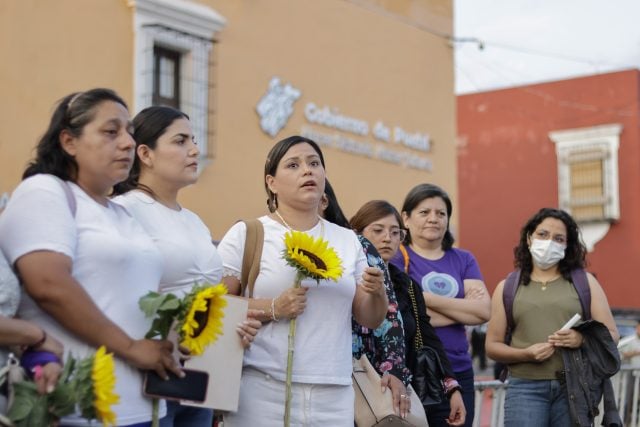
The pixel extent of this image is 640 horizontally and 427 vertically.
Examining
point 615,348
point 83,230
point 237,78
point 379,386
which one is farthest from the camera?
point 237,78

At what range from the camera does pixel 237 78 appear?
45.4 feet

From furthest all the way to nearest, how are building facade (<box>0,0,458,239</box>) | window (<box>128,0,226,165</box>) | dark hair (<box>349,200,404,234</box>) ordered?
window (<box>128,0,226,165</box>)
building facade (<box>0,0,458,239</box>)
dark hair (<box>349,200,404,234</box>)

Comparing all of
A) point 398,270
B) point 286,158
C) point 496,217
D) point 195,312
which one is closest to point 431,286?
point 398,270

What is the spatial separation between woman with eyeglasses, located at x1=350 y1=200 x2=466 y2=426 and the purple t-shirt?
0.96 feet

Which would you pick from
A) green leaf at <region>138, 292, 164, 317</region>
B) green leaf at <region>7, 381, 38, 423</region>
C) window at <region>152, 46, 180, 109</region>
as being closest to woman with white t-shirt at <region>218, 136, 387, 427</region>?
green leaf at <region>138, 292, 164, 317</region>

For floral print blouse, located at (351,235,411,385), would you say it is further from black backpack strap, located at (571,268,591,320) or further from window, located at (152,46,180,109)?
window, located at (152,46,180,109)

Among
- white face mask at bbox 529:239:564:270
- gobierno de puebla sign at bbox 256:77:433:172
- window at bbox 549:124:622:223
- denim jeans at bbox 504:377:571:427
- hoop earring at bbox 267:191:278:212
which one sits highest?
window at bbox 549:124:622:223

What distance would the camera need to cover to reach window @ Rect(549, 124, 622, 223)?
25.6 metres

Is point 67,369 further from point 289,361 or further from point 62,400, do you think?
point 289,361

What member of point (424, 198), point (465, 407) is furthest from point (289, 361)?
point (424, 198)

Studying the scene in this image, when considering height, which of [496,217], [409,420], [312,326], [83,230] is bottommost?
[409,420]

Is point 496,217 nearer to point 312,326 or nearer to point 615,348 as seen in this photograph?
point 615,348

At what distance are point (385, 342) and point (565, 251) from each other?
2.04 meters

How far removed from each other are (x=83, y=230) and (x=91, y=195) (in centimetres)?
21
